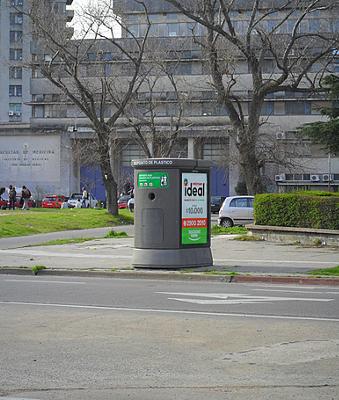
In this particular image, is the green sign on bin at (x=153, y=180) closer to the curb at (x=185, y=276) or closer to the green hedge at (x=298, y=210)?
the curb at (x=185, y=276)

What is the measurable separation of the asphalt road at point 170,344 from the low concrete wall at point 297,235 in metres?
9.62

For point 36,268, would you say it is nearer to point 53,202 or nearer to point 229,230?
point 229,230

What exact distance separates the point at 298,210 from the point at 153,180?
899 centimetres

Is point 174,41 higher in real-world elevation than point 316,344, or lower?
higher

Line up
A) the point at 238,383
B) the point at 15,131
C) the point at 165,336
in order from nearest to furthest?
the point at 238,383, the point at 165,336, the point at 15,131

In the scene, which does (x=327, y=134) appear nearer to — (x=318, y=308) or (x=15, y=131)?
(x=318, y=308)

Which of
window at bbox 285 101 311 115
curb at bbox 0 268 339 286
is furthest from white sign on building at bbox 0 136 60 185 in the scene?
curb at bbox 0 268 339 286

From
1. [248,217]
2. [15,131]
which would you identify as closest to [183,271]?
[248,217]

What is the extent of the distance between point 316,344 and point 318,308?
2.97 meters

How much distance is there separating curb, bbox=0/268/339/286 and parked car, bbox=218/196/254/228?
59.3 feet

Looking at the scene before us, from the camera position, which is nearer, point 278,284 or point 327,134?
point 278,284

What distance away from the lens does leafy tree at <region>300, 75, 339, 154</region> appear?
89.7 feet

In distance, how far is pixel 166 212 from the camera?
59.3 ft

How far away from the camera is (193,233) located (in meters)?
18.4
